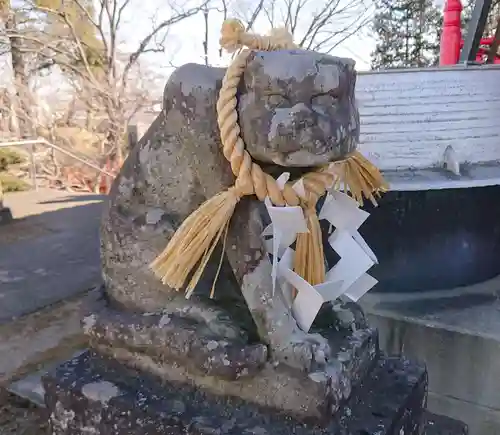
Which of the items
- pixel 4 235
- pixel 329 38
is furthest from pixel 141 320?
pixel 329 38

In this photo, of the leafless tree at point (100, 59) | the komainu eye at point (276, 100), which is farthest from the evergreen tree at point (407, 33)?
the komainu eye at point (276, 100)

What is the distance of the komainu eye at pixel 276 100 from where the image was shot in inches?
31.2

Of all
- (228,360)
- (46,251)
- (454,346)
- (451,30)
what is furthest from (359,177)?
(46,251)

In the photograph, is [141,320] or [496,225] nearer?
[141,320]

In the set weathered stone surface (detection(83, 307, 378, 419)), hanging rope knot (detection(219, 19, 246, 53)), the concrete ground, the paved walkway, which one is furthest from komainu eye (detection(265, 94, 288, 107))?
the paved walkway

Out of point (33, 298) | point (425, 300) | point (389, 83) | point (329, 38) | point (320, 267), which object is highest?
point (329, 38)

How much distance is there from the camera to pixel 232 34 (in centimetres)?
84

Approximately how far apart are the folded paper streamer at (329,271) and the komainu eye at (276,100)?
0.15 m

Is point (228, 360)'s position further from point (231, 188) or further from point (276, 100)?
point (276, 100)

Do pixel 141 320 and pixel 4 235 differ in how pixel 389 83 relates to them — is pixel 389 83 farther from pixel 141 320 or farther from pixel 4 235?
pixel 4 235

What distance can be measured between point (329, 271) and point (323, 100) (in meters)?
0.32

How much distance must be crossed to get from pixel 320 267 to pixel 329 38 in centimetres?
690

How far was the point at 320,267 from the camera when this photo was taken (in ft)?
3.05

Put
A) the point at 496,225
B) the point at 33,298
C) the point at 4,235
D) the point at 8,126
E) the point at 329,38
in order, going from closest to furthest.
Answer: the point at 496,225
the point at 33,298
the point at 4,235
the point at 8,126
the point at 329,38
